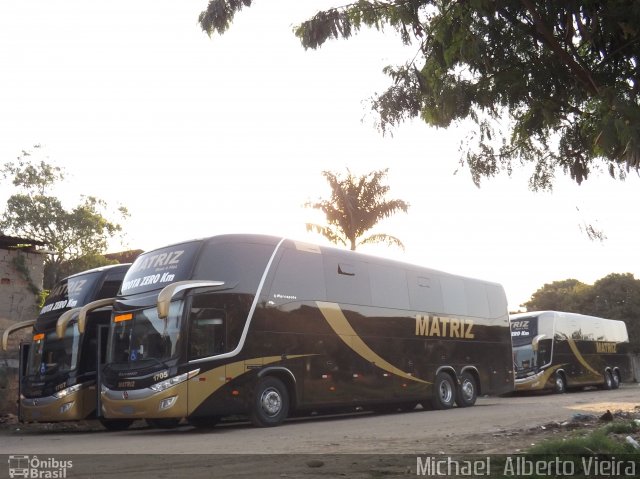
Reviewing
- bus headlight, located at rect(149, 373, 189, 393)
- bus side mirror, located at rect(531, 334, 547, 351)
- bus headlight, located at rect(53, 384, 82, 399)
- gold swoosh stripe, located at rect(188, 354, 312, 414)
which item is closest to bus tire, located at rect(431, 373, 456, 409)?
gold swoosh stripe, located at rect(188, 354, 312, 414)

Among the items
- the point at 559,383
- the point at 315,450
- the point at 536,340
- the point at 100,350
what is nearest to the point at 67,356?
the point at 100,350

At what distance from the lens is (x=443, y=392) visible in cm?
1850

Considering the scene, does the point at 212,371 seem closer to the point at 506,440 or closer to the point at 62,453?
the point at 62,453

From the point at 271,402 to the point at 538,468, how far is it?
808cm

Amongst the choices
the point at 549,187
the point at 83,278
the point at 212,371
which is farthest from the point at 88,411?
the point at 549,187

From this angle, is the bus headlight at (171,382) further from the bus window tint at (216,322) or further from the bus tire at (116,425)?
the bus tire at (116,425)

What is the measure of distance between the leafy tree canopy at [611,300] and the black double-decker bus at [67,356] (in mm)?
39164

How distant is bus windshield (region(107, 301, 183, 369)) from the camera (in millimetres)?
12469

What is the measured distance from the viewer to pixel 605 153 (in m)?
6.89

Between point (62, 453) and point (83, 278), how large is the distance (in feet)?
24.8

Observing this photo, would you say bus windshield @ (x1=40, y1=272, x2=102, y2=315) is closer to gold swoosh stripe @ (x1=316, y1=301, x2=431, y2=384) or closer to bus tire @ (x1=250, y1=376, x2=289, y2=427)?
bus tire @ (x1=250, y1=376, x2=289, y2=427)

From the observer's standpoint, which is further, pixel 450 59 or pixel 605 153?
pixel 450 59

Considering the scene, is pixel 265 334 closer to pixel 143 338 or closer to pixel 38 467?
pixel 143 338

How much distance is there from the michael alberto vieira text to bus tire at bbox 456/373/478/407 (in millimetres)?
12443
